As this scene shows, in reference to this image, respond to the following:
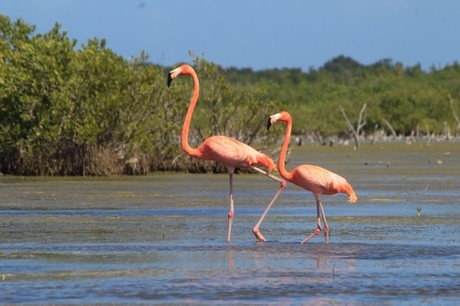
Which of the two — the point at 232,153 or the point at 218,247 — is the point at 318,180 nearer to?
the point at 232,153

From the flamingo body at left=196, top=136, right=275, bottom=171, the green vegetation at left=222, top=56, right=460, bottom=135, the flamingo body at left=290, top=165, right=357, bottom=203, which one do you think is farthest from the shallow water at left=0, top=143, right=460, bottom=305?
the green vegetation at left=222, top=56, right=460, bottom=135

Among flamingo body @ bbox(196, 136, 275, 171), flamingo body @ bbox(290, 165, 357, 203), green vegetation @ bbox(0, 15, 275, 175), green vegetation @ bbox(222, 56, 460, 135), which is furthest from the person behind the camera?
green vegetation @ bbox(222, 56, 460, 135)

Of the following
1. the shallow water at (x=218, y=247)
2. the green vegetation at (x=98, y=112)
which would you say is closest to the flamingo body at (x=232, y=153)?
the shallow water at (x=218, y=247)

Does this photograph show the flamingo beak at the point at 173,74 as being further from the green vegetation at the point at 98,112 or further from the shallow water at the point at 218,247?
the green vegetation at the point at 98,112

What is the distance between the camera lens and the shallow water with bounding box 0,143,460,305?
33.6ft

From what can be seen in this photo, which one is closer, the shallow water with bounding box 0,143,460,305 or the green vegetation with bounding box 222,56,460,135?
the shallow water with bounding box 0,143,460,305

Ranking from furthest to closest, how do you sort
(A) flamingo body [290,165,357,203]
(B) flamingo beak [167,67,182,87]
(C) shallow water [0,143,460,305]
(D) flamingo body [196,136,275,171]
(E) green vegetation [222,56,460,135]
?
(E) green vegetation [222,56,460,135]
(D) flamingo body [196,136,275,171]
(B) flamingo beak [167,67,182,87]
(A) flamingo body [290,165,357,203]
(C) shallow water [0,143,460,305]

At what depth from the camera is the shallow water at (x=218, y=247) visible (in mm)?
10242

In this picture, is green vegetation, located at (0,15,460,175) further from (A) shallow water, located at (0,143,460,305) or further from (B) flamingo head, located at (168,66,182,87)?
(B) flamingo head, located at (168,66,182,87)

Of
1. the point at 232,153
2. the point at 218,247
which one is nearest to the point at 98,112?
the point at 232,153

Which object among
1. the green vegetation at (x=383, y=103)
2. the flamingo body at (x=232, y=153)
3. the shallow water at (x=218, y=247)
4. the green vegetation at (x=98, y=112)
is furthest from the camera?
the green vegetation at (x=383, y=103)

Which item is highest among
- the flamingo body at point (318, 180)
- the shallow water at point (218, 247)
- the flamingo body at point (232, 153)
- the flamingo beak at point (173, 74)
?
the flamingo beak at point (173, 74)

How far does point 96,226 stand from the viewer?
1614cm

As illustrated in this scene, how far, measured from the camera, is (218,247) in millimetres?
13547
